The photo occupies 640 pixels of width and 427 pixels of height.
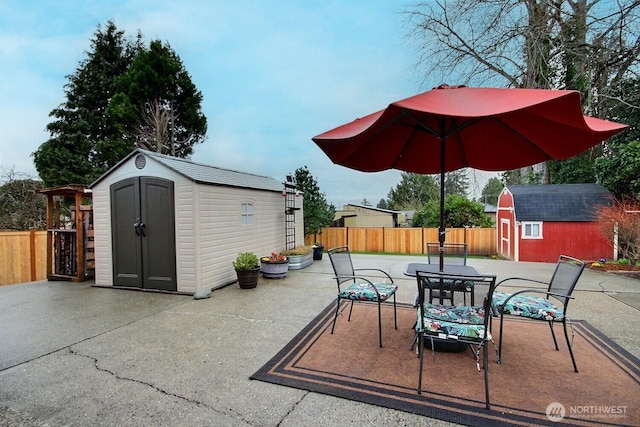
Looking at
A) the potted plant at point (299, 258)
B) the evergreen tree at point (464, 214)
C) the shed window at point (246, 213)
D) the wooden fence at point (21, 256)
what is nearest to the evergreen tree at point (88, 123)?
the wooden fence at point (21, 256)

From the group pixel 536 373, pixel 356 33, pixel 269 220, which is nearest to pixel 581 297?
pixel 536 373

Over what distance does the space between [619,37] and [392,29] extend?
20.5 ft

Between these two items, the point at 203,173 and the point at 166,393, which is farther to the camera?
the point at 203,173

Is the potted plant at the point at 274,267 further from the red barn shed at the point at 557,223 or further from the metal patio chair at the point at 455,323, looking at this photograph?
the red barn shed at the point at 557,223

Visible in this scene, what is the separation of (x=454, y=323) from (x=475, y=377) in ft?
1.74

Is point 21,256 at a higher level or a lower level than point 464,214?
lower

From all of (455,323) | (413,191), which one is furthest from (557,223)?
(413,191)

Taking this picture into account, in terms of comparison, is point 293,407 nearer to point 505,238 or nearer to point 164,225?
point 164,225

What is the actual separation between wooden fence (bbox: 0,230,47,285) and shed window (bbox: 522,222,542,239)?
1358 centimetres

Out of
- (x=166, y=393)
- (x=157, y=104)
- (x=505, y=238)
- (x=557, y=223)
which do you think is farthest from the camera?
(x=157, y=104)

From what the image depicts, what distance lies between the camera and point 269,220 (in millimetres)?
7203

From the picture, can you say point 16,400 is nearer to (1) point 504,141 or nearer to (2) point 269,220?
(1) point 504,141

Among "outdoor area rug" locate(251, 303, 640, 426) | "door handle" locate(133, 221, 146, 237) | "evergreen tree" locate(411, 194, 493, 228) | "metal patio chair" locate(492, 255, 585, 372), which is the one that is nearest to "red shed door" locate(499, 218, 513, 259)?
"evergreen tree" locate(411, 194, 493, 228)

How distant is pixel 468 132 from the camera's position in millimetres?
3135
